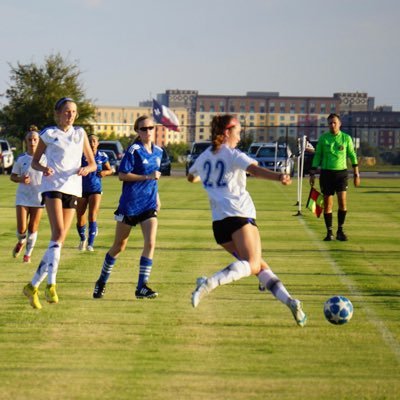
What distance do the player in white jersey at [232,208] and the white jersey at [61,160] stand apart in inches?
Result: 68.6

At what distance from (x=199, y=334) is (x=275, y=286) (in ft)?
2.45

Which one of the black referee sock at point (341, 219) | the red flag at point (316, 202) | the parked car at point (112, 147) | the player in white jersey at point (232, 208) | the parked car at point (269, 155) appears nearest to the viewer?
the player in white jersey at point (232, 208)

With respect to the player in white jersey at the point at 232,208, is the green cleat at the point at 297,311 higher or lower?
lower

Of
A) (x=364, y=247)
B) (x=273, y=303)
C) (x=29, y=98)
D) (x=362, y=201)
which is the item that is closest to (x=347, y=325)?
(x=273, y=303)

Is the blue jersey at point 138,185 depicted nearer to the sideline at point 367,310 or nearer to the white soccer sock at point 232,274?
the white soccer sock at point 232,274

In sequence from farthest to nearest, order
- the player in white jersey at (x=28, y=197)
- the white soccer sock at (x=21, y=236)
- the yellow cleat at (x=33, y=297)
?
the white soccer sock at (x=21, y=236) < the player in white jersey at (x=28, y=197) < the yellow cleat at (x=33, y=297)

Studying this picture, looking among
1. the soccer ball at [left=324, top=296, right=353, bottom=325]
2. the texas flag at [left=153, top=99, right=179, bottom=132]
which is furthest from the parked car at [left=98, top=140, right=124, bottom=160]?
the soccer ball at [left=324, top=296, right=353, bottom=325]

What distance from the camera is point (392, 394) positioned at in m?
7.16

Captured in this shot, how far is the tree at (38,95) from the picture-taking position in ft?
227

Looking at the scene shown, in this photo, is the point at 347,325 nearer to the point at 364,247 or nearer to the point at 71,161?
the point at 71,161

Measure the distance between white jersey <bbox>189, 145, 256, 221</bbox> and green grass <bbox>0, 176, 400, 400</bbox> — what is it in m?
1.02

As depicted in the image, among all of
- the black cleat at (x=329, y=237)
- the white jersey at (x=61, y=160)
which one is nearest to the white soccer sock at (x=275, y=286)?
Result: the white jersey at (x=61, y=160)

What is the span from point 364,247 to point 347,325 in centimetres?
774

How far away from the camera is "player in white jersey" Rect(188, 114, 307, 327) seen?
9.23 meters
